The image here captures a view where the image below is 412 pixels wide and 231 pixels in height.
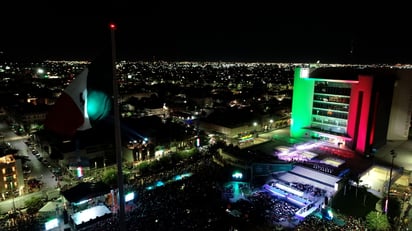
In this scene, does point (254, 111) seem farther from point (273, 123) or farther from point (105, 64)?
point (105, 64)

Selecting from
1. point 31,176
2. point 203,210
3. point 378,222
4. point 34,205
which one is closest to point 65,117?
point 203,210

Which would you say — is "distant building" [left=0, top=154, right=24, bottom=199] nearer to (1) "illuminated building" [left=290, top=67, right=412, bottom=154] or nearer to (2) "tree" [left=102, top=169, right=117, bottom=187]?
(2) "tree" [left=102, top=169, right=117, bottom=187]

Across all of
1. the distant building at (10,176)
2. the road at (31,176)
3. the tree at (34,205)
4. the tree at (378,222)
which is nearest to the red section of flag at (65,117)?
the tree at (34,205)

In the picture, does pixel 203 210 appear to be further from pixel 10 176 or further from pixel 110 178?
pixel 10 176

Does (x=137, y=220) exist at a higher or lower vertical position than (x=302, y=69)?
lower

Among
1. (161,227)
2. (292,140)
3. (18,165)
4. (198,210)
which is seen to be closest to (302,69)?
(292,140)

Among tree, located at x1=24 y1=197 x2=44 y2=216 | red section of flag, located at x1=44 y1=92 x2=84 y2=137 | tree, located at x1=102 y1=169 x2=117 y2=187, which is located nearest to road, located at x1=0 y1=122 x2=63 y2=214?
tree, located at x1=24 y1=197 x2=44 y2=216

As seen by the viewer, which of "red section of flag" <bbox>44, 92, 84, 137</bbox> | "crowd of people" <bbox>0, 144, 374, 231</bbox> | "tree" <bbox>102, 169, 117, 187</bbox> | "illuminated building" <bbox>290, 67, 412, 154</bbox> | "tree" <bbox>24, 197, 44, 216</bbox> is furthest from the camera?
"illuminated building" <bbox>290, 67, 412, 154</bbox>

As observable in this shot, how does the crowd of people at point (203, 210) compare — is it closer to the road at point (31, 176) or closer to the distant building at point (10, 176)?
the road at point (31, 176)

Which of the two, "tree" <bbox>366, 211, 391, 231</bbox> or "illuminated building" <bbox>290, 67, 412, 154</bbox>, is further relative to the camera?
"illuminated building" <bbox>290, 67, 412, 154</bbox>
